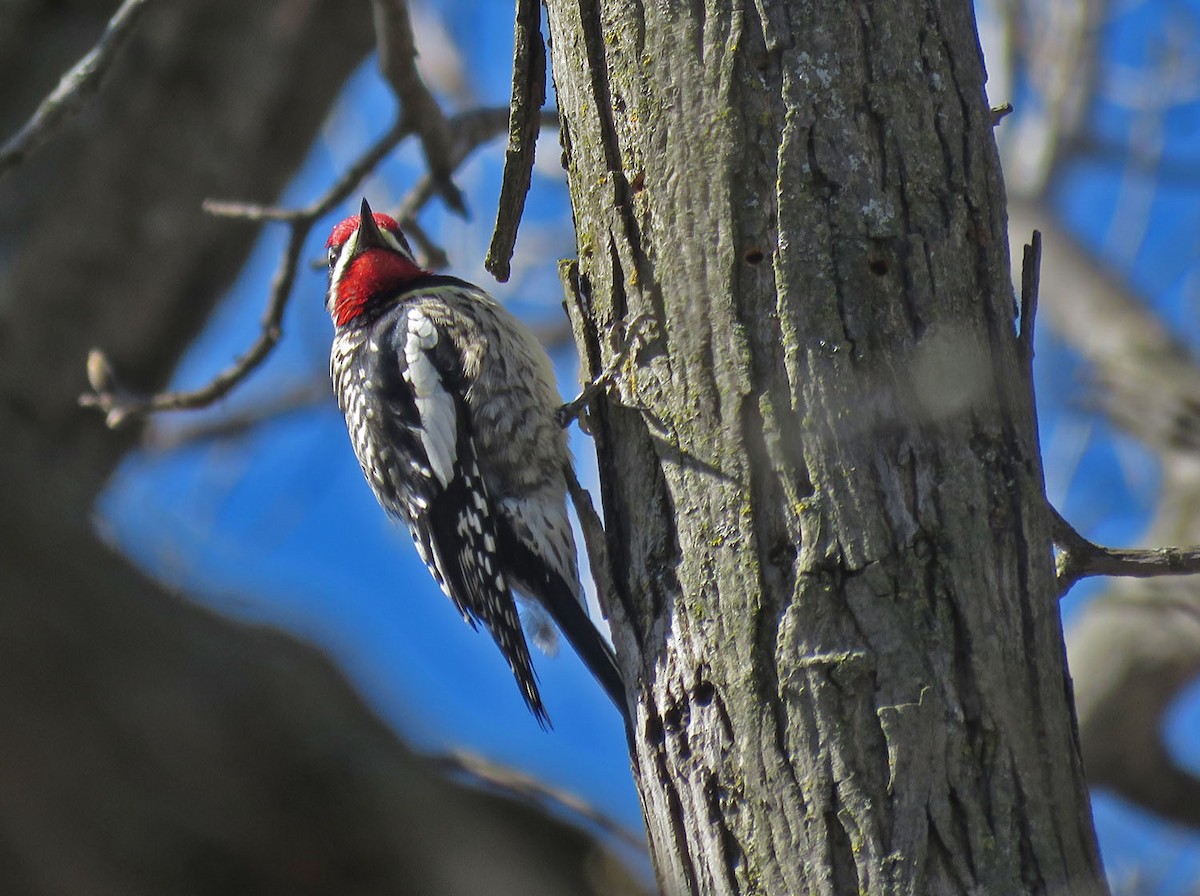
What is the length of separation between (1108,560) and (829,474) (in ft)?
1.46

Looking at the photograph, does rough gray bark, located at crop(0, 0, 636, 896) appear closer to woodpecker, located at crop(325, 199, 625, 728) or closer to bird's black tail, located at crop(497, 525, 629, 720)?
bird's black tail, located at crop(497, 525, 629, 720)

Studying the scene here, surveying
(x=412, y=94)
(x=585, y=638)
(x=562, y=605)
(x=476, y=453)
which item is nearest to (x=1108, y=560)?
(x=585, y=638)

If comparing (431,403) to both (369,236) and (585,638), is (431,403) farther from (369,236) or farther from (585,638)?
(369,236)

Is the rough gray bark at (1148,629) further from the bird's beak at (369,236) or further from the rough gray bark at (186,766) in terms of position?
the bird's beak at (369,236)

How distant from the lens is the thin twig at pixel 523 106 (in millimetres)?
2422

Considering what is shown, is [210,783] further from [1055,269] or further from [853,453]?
[1055,269]

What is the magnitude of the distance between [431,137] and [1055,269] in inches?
184

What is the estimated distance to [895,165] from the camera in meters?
1.97

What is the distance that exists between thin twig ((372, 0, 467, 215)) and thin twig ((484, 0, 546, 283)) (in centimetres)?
91

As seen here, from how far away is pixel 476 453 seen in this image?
3531 mm

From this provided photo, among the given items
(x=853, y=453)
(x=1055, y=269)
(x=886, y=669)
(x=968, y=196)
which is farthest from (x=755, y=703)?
(x=1055, y=269)

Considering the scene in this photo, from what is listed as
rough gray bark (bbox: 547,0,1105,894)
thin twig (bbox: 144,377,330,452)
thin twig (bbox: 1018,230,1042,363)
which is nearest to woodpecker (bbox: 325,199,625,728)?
rough gray bark (bbox: 547,0,1105,894)

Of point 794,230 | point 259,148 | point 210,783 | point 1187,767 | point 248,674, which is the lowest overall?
point 1187,767

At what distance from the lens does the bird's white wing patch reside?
136 inches
